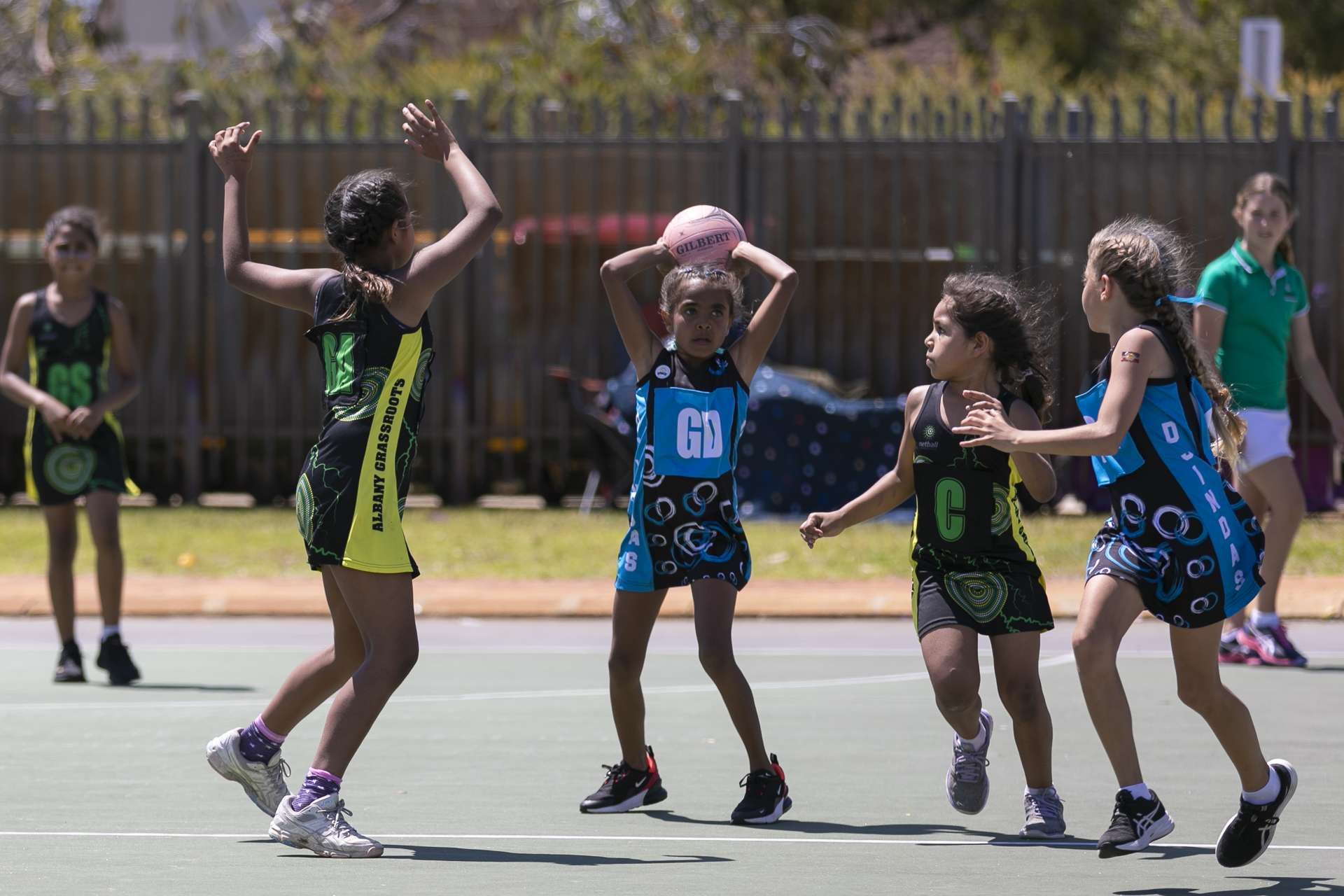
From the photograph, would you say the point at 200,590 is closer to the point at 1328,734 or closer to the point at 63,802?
the point at 63,802

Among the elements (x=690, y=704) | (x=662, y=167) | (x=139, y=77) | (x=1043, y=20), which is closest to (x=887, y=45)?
(x=1043, y=20)

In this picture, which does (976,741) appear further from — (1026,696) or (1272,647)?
(1272,647)

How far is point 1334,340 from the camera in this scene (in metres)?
13.8

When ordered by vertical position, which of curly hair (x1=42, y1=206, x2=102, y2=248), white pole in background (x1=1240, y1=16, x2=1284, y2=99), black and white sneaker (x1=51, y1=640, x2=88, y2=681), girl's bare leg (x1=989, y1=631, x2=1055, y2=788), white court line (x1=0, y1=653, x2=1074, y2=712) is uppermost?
white pole in background (x1=1240, y1=16, x2=1284, y2=99)

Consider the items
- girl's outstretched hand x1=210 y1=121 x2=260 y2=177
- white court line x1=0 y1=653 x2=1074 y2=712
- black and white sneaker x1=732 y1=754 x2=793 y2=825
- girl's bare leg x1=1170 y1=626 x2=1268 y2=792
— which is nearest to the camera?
girl's bare leg x1=1170 y1=626 x2=1268 y2=792

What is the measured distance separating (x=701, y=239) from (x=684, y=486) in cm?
86

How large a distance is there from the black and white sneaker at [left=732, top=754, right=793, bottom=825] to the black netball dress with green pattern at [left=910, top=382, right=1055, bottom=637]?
0.70 m

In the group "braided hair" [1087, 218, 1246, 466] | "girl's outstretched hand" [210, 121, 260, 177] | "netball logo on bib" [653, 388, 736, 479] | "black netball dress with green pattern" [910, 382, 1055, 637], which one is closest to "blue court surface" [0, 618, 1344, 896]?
"black netball dress with green pattern" [910, 382, 1055, 637]

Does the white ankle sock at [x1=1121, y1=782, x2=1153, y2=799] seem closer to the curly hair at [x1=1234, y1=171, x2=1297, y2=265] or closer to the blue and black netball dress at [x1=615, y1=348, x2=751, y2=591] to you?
the blue and black netball dress at [x1=615, y1=348, x2=751, y2=591]

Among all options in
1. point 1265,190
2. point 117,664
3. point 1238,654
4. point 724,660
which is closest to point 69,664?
point 117,664

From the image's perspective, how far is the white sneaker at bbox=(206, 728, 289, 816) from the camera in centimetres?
513

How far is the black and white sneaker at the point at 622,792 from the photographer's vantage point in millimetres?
5566

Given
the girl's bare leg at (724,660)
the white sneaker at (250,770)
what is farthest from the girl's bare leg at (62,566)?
the girl's bare leg at (724,660)

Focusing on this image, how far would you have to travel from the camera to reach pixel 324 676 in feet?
16.9
